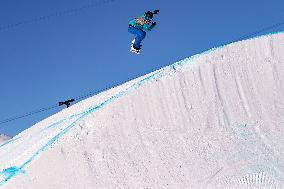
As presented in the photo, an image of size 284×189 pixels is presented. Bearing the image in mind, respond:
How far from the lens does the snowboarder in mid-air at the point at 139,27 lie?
32.7 feet

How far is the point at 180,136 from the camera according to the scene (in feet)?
28.5

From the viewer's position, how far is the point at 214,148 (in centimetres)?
856

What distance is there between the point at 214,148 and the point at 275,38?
153 inches

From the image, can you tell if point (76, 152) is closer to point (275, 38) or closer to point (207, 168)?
point (207, 168)

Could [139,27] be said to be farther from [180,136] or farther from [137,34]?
[180,136]

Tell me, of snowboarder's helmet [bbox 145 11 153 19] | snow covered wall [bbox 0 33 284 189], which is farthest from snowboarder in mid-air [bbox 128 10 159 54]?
snow covered wall [bbox 0 33 284 189]

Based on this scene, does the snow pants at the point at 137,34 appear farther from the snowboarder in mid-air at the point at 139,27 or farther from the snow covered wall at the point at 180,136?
the snow covered wall at the point at 180,136

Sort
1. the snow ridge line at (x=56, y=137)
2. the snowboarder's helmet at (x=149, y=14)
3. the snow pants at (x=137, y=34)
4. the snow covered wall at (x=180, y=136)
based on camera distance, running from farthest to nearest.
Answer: the snow pants at (x=137, y=34), the snowboarder's helmet at (x=149, y=14), the snow covered wall at (x=180, y=136), the snow ridge line at (x=56, y=137)

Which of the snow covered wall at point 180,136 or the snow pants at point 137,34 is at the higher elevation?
the snow pants at point 137,34

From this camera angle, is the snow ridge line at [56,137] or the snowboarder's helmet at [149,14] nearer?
the snow ridge line at [56,137]

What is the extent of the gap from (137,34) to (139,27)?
152 mm

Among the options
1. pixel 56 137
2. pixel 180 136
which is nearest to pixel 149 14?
pixel 180 136

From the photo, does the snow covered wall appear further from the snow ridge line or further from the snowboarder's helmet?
the snowboarder's helmet

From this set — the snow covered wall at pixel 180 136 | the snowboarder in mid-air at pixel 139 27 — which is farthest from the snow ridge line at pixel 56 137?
the snowboarder in mid-air at pixel 139 27
